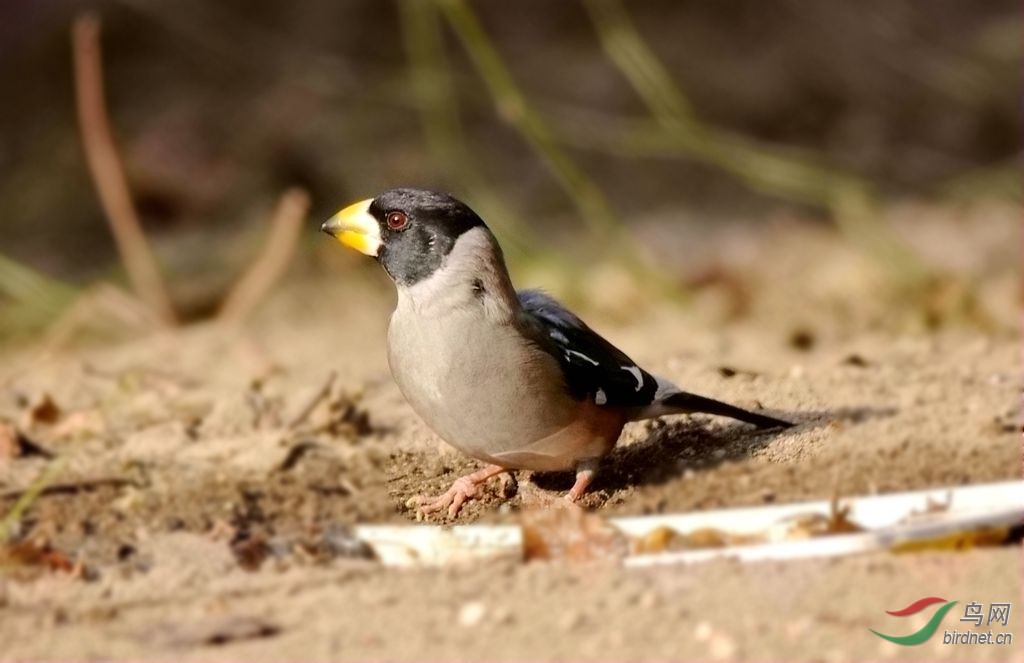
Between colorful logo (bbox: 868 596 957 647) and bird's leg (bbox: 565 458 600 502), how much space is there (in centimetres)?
44

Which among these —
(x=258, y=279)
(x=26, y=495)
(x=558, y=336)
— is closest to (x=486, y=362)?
(x=558, y=336)

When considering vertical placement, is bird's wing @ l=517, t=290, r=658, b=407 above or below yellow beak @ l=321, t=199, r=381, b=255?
below

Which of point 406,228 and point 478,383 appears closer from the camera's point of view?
point 478,383

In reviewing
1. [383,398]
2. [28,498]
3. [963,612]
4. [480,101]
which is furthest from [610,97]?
[963,612]

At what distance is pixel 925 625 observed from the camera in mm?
2098

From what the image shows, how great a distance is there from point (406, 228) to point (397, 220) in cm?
2

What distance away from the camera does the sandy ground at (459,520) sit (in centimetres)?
214

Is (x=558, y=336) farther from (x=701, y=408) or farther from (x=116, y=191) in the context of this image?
(x=116, y=191)

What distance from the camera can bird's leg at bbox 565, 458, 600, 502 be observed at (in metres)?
2.14

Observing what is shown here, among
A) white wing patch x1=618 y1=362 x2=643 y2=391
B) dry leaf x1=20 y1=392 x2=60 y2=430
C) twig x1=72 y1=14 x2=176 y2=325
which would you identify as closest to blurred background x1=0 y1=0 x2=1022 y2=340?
twig x1=72 y1=14 x2=176 y2=325

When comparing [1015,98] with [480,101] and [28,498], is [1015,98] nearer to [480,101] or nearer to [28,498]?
[480,101]

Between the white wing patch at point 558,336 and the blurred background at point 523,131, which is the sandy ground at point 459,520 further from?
the blurred background at point 523,131

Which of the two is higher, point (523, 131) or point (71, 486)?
point (523, 131)

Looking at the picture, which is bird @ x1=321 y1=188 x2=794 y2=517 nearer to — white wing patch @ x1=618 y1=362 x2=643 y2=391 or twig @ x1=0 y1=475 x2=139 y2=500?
white wing patch @ x1=618 y1=362 x2=643 y2=391
